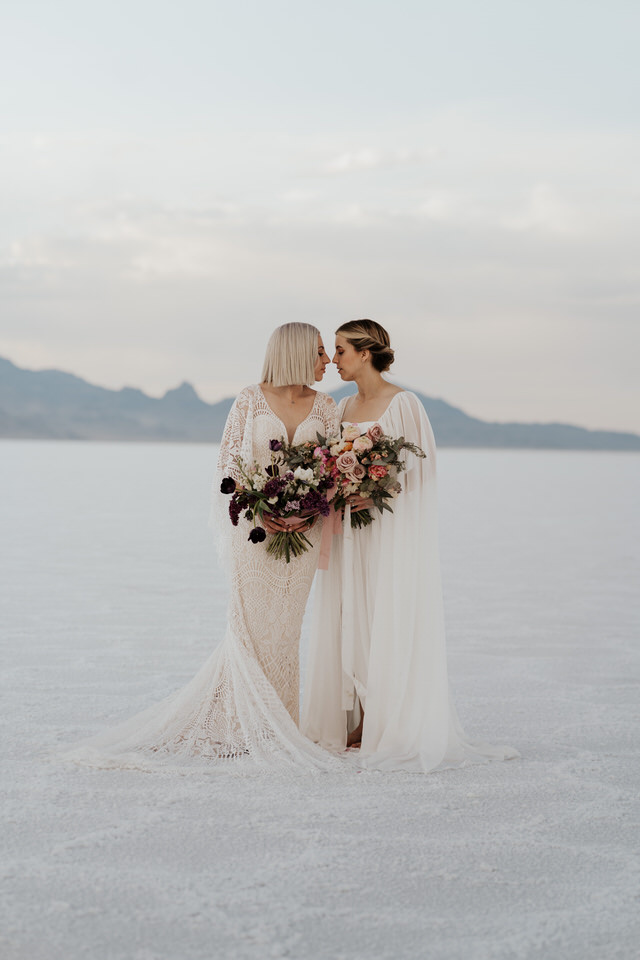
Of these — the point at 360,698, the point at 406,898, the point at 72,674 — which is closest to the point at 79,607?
the point at 72,674

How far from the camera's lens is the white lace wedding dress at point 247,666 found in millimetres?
5133

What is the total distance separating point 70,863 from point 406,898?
3.81 feet

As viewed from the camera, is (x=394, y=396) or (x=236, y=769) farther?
(x=394, y=396)

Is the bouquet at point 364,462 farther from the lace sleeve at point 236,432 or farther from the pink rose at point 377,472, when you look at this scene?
the lace sleeve at point 236,432

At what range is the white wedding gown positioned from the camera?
529 cm

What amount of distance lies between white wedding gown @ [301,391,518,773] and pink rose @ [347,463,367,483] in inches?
11.8

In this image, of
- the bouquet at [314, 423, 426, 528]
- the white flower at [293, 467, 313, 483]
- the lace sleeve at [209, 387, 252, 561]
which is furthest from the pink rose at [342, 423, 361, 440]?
the lace sleeve at [209, 387, 252, 561]

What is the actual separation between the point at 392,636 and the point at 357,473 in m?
0.89

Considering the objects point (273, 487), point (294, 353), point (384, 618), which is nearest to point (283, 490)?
point (273, 487)

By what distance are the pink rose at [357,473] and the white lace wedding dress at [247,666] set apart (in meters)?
0.36

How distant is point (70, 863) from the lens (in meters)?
3.72

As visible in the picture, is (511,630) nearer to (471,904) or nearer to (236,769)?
(236,769)

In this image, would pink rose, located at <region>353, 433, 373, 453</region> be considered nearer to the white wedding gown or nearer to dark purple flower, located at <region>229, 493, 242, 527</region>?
the white wedding gown

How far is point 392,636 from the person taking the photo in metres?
5.41
